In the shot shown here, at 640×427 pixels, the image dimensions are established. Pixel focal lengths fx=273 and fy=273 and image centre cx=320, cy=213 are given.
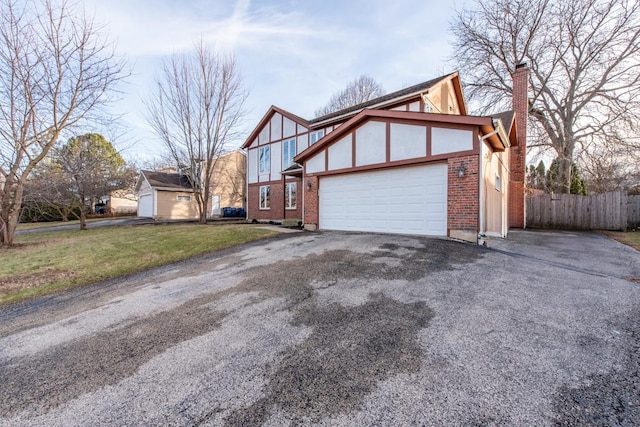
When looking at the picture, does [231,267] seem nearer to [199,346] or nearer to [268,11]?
[199,346]

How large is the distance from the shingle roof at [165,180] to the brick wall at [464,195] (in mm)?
23318

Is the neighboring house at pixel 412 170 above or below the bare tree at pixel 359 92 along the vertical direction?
below

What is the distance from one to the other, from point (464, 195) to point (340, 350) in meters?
6.18

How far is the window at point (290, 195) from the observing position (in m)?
16.5

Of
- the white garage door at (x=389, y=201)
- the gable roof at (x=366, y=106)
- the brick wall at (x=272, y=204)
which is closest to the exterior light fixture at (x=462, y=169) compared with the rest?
the white garage door at (x=389, y=201)

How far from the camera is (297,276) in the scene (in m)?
5.23

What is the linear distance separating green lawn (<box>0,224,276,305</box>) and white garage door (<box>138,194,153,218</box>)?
1586 cm

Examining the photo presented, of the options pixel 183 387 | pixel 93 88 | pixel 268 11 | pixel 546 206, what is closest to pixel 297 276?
pixel 183 387

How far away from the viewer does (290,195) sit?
1677cm

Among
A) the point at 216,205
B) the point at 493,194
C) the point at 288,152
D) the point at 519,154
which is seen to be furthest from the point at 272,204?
the point at 216,205

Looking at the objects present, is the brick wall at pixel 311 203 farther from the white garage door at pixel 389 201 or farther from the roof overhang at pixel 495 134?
the roof overhang at pixel 495 134

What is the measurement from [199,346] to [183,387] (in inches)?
27.0

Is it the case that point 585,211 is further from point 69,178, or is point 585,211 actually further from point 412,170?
point 69,178

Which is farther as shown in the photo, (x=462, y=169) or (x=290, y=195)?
(x=290, y=195)
